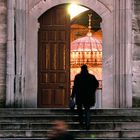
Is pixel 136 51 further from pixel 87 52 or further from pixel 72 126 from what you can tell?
pixel 87 52

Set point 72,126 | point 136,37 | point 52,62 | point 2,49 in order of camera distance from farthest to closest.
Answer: point 52,62 → point 136,37 → point 2,49 → point 72,126

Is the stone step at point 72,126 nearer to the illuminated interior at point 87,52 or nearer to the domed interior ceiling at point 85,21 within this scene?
the domed interior ceiling at point 85,21

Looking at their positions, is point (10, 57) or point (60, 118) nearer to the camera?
point (60, 118)

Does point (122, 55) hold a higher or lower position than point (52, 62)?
higher

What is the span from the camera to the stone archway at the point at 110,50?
20438mm

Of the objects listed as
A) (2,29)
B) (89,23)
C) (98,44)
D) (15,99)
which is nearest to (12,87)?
(15,99)

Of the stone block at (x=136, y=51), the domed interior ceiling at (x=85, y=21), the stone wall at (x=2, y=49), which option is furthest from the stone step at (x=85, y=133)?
the domed interior ceiling at (x=85, y=21)

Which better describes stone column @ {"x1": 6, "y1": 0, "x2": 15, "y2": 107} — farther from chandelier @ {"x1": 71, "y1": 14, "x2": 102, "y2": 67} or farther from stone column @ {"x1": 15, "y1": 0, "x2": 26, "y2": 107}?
chandelier @ {"x1": 71, "y1": 14, "x2": 102, "y2": 67}

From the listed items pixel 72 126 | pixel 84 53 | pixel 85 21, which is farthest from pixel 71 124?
pixel 84 53

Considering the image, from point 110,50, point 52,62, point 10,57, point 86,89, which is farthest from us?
point 52,62

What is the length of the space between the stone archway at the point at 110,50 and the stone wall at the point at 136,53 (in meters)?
0.17

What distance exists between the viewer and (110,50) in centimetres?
2091

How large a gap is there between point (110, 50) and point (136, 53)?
0.88 metres

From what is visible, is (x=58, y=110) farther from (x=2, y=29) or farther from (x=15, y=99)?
(x=2, y=29)
